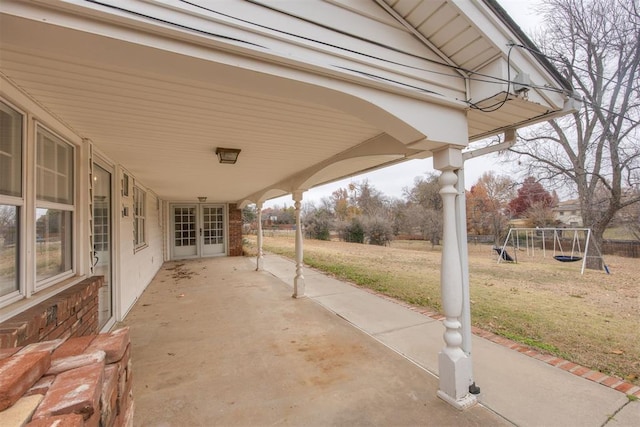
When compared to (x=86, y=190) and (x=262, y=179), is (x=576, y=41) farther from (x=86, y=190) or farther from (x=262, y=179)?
(x=86, y=190)

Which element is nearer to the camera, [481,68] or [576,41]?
[481,68]

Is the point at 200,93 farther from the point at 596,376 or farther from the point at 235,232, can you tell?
the point at 235,232

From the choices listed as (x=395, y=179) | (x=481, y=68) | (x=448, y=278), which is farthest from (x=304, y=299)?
(x=395, y=179)

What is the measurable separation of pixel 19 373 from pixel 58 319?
1457mm

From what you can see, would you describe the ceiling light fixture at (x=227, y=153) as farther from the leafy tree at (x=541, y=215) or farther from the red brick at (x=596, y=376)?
the leafy tree at (x=541, y=215)

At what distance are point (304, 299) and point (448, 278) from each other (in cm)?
336

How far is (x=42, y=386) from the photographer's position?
1.02 meters

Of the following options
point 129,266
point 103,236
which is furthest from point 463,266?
point 129,266

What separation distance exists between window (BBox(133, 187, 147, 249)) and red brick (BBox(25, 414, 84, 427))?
18.0 ft

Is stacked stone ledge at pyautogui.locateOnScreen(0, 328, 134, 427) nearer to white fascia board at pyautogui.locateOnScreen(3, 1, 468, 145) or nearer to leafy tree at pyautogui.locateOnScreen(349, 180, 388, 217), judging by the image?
white fascia board at pyautogui.locateOnScreen(3, 1, 468, 145)

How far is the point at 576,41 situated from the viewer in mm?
10180

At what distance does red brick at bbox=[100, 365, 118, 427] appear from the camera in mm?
1079

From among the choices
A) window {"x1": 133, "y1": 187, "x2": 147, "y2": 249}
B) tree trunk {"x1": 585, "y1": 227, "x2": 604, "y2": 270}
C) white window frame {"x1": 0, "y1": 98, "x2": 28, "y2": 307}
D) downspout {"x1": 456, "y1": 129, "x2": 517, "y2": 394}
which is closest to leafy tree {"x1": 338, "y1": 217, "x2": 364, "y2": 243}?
tree trunk {"x1": 585, "y1": 227, "x2": 604, "y2": 270}

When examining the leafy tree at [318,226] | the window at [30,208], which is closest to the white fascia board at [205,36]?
the window at [30,208]
